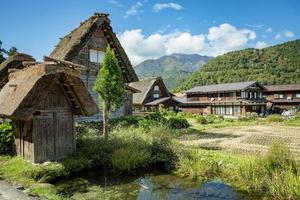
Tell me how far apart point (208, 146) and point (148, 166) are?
17.4 feet

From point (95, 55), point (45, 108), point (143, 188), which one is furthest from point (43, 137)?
point (95, 55)

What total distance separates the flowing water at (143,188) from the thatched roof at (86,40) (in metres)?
10.7

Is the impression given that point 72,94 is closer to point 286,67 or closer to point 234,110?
point 234,110

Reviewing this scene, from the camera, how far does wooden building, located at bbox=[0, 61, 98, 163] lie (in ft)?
38.3

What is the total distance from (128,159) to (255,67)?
88.7 meters

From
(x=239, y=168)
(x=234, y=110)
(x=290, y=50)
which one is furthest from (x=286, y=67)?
(x=239, y=168)

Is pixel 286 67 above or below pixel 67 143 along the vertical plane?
above

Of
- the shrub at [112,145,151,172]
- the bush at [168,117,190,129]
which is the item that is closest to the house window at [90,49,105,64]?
Result: the bush at [168,117,190,129]

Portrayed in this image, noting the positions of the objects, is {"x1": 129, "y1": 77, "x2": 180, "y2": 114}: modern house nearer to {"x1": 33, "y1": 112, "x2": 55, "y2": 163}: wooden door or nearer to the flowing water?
{"x1": 33, "y1": 112, "x2": 55, "y2": 163}: wooden door

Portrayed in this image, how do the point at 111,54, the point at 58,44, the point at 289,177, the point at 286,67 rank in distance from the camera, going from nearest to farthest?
the point at 289,177, the point at 111,54, the point at 58,44, the point at 286,67

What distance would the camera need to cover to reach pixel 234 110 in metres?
46.7

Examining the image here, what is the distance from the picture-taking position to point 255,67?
93.1 m

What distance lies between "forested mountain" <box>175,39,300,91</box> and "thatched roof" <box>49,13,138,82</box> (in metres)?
65.3

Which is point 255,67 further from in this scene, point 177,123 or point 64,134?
point 64,134
